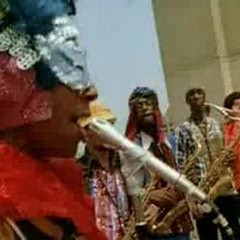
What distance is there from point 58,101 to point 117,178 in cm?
231

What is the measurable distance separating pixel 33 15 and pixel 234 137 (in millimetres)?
3716

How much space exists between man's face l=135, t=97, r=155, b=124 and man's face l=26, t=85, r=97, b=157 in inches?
109

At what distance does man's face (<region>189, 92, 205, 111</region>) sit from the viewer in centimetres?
571

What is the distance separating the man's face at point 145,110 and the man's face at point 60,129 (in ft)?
9.05

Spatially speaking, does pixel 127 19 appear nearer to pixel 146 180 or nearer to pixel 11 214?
pixel 146 180

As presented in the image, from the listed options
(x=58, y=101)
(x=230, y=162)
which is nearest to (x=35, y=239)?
(x=58, y=101)

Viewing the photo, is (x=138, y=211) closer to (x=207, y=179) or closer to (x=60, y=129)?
(x=207, y=179)

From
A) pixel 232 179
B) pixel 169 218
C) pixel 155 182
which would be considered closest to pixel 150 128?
pixel 169 218

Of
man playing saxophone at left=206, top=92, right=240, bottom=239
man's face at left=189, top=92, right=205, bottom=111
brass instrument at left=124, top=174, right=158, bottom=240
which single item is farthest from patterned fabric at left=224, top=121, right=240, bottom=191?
brass instrument at left=124, top=174, right=158, bottom=240

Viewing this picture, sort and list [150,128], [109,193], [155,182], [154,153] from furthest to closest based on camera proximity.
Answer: [150,128] < [154,153] < [109,193] < [155,182]

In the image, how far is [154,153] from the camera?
13.4ft

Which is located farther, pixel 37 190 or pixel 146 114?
pixel 146 114

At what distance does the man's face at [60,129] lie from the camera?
63.5 inches

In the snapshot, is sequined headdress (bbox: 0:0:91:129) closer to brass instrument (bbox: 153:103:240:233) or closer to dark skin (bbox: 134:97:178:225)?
brass instrument (bbox: 153:103:240:233)
